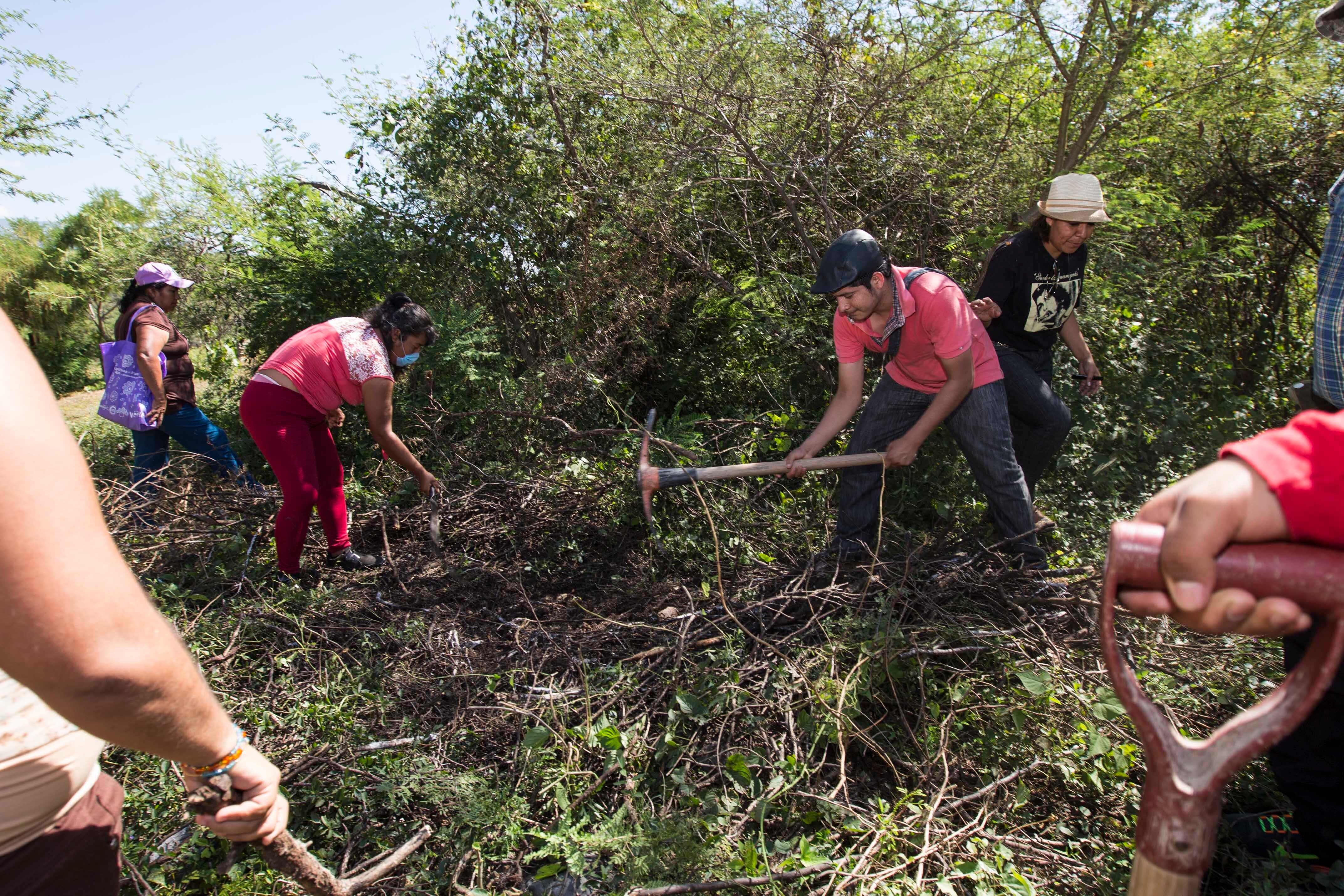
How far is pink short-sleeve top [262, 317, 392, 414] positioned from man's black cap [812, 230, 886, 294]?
7.55 ft

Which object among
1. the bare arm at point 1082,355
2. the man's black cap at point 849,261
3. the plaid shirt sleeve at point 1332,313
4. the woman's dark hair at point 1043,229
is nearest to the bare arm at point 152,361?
the man's black cap at point 849,261

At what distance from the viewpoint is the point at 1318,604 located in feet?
3.10

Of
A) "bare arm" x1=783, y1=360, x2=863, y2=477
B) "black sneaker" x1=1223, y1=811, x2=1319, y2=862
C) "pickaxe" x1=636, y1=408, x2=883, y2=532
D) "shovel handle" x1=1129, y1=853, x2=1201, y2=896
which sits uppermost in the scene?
"bare arm" x1=783, y1=360, x2=863, y2=477

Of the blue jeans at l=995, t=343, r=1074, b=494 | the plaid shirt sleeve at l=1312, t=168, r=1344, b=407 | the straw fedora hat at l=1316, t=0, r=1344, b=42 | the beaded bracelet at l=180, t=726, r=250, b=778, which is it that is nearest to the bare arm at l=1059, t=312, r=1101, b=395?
the blue jeans at l=995, t=343, r=1074, b=494

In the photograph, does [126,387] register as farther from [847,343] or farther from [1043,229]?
[1043,229]

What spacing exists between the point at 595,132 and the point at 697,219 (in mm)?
1405

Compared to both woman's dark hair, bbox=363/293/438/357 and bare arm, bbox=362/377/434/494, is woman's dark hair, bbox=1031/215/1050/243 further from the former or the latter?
bare arm, bbox=362/377/434/494

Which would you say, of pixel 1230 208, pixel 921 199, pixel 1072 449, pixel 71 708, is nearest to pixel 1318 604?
pixel 71 708

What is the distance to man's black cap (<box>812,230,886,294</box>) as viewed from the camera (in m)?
3.08

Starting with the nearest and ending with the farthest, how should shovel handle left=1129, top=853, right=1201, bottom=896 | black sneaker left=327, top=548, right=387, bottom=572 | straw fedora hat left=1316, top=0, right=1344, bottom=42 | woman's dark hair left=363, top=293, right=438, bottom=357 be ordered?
1. shovel handle left=1129, top=853, right=1201, bottom=896
2. straw fedora hat left=1316, top=0, right=1344, bottom=42
3. woman's dark hair left=363, top=293, right=438, bottom=357
4. black sneaker left=327, top=548, right=387, bottom=572

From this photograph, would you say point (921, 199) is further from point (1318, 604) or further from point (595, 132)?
point (1318, 604)

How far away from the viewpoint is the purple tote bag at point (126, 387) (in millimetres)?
4770

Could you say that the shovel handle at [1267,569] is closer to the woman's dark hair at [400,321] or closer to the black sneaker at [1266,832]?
the black sneaker at [1266,832]

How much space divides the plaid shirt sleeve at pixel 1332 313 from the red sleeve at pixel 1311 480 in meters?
1.27
